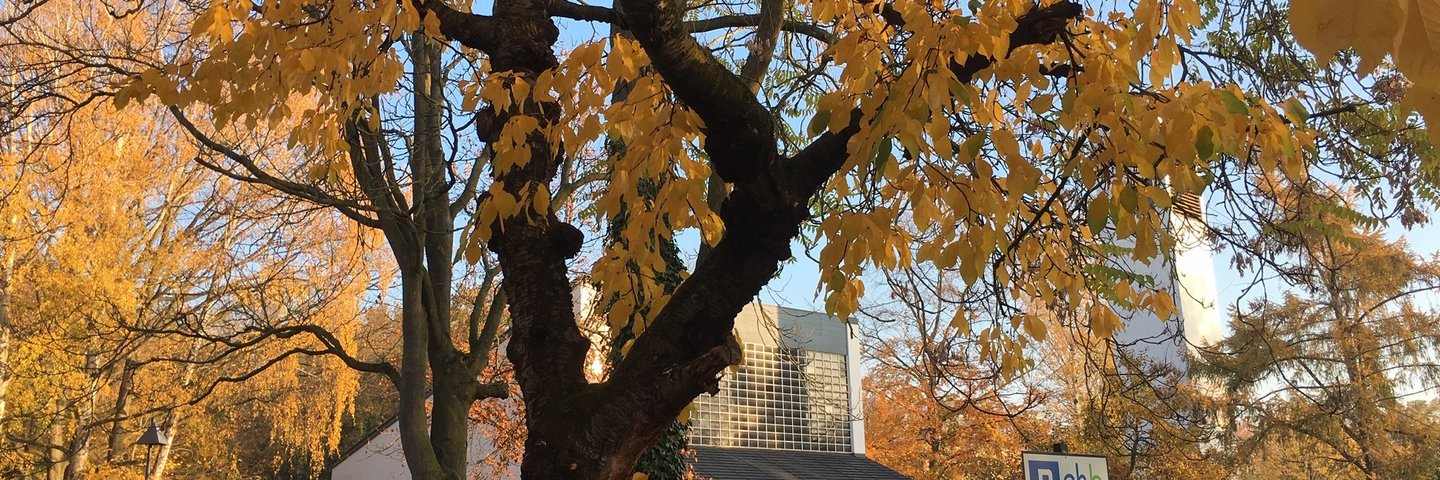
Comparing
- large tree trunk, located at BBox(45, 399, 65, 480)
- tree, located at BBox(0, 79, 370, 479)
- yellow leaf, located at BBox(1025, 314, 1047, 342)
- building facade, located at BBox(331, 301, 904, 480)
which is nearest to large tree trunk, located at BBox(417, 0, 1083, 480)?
yellow leaf, located at BBox(1025, 314, 1047, 342)

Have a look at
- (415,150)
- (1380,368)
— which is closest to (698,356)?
(415,150)

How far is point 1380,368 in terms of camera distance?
16.6 m

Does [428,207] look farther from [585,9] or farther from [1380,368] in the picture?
[1380,368]

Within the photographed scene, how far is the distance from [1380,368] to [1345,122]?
50.0 ft

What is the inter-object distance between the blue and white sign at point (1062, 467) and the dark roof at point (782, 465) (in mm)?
6742

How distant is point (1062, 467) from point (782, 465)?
8.65m

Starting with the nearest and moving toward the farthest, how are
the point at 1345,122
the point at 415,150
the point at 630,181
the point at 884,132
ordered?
the point at 884,132, the point at 630,181, the point at 1345,122, the point at 415,150

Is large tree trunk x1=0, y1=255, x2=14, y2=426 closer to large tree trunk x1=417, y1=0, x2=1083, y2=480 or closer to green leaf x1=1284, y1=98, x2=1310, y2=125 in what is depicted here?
large tree trunk x1=417, y1=0, x2=1083, y2=480

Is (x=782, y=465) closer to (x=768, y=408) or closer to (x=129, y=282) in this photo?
(x=768, y=408)

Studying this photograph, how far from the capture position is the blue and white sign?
679 cm

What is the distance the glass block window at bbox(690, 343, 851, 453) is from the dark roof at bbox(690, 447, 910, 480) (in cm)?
18

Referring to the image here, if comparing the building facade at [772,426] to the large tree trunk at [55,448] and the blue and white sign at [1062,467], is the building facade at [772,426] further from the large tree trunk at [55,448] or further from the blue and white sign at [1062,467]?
the blue and white sign at [1062,467]

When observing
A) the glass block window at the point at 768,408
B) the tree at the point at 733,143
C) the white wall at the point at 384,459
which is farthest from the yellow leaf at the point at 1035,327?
the white wall at the point at 384,459

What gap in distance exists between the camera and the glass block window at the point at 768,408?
50.2 ft
